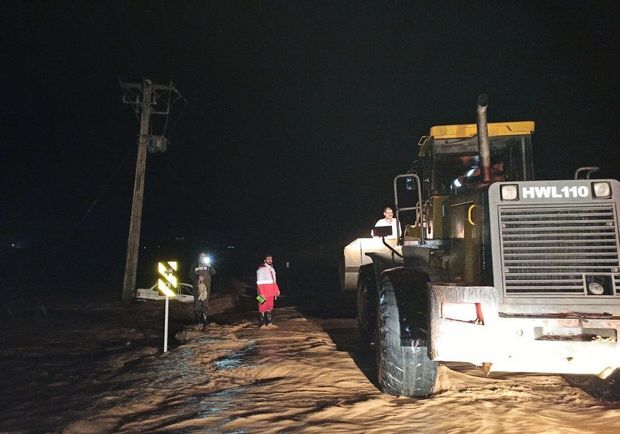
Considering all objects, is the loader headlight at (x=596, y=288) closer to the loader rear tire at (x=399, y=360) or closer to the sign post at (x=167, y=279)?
the loader rear tire at (x=399, y=360)

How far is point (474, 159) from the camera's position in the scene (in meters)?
6.90

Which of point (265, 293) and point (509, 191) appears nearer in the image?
point (509, 191)

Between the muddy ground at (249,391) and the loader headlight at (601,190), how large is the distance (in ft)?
7.24

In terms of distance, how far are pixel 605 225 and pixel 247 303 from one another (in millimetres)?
14447

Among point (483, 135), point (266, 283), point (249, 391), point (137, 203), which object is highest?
point (137, 203)

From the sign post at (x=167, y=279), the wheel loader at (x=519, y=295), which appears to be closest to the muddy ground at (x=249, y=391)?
the wheel loader at (x=519, y=295)

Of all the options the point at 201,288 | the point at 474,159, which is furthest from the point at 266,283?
the point at 474,159

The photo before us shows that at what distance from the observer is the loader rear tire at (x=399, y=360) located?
5.19 m

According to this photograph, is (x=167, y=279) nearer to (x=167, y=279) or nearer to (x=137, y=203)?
(x=167, y=279)

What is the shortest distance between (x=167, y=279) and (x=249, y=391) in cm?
397

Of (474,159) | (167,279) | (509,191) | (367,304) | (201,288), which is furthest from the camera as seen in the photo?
(201,288)

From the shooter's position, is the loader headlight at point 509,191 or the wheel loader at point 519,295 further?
the loader headlight at point 509,191

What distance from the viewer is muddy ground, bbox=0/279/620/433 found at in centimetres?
489

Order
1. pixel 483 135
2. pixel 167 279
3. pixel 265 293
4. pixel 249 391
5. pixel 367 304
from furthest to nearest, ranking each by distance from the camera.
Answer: pixel 265 293 < pixel 167 279 < pixel 367 304 < pixel 249 391 < pixel 483 135
